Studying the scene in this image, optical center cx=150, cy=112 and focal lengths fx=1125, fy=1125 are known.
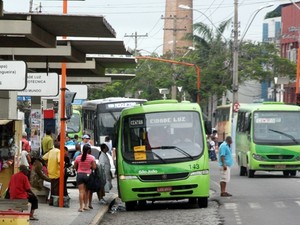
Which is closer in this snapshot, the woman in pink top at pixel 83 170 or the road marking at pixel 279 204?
the woman in pink top at pixel 83 170

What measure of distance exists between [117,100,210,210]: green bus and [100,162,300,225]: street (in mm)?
476

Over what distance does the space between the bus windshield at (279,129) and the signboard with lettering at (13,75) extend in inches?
899

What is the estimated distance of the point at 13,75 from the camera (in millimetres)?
18016

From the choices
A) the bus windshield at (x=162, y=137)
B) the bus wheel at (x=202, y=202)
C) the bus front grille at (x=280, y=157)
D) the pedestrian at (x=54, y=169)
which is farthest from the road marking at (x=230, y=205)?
the bus front grille at (x=280, y=157)

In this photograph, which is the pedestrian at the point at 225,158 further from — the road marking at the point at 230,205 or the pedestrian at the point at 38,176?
the pedestrian at the point at 38,176

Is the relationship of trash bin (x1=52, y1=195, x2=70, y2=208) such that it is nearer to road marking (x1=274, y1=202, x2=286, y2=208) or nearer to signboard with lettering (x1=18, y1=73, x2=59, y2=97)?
signboard with lettering (x1=18, y1=73, x2=59, y2=97)

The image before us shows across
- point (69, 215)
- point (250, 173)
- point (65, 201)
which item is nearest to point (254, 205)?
point (65, 201)

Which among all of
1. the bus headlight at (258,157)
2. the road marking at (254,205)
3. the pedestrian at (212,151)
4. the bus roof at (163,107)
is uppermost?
the bus roof at (163,107)

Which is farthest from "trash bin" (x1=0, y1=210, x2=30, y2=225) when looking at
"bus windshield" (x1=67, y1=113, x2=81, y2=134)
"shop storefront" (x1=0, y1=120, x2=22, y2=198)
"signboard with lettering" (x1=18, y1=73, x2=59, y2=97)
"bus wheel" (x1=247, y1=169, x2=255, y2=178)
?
"bus windshield" (x1=67, y1=113, x2=81, y2=134)

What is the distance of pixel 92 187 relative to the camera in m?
26.6

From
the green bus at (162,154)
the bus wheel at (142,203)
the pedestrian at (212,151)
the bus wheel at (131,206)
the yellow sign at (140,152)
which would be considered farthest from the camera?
the pedestrian at (212,151)

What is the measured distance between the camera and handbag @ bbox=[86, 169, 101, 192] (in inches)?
1045

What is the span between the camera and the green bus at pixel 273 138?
3962 centimetres

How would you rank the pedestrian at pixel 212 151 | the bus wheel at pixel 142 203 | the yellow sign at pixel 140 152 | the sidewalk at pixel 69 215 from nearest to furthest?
the sidewalk at pixel 69 215 → the yellow sign at pixel 140 152 → the bus wheel at pixel 142 203 → the pedestrian at pixel 212 151
